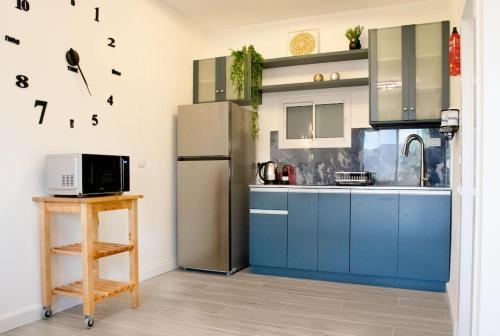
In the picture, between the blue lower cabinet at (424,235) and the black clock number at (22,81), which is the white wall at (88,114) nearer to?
the black clock number at (22,81)

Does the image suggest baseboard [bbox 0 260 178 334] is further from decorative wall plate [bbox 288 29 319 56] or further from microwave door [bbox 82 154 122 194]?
decorative wall plate [bbox 288 29 319 56]

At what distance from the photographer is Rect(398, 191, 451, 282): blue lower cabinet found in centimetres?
334

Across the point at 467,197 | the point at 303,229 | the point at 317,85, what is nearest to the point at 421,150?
the point at 317,85

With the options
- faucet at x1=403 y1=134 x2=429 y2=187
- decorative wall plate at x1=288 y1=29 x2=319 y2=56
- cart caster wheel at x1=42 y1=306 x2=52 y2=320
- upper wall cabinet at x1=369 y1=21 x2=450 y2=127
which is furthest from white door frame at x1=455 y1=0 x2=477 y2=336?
cart caster wheel at x1=42 y1=306 x2=52 y2=320

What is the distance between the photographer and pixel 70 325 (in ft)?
8.71

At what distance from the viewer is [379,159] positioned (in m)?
4.06

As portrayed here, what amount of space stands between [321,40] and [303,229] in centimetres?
212

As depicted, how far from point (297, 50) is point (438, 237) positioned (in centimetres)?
245

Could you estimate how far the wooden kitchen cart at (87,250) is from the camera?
2.57m

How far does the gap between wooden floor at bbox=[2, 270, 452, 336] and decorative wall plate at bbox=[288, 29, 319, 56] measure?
8.18 feet

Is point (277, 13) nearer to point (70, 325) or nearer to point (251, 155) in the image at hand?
point (251, 155)

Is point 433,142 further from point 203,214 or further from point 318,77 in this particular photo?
point 203,214

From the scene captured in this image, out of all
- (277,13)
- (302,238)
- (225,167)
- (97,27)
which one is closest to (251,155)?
(225,167)

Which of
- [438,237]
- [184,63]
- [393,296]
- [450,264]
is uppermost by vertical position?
[184,63]
